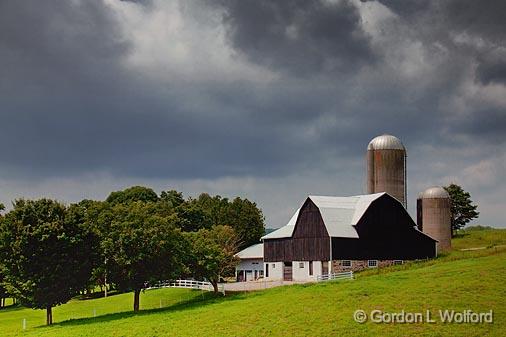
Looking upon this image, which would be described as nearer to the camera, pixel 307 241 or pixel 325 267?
pixel 325 267

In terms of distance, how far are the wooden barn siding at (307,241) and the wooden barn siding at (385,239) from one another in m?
1.53

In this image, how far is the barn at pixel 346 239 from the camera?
222 ft

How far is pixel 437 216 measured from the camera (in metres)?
83.3

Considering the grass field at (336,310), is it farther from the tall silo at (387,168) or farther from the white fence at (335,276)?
the tall silo at (387,168)

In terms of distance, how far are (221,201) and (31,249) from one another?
203 feet

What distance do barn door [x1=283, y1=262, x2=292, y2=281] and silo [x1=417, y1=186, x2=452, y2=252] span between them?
19862mm

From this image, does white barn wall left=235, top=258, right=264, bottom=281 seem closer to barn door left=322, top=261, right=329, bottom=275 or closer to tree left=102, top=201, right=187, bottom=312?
barn door left=322, top=261, right=329, bottom=275

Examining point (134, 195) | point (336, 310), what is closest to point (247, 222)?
point (134, 195)

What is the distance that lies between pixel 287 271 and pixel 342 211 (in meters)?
9.08

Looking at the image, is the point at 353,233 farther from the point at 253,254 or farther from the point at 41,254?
the point at 41,254

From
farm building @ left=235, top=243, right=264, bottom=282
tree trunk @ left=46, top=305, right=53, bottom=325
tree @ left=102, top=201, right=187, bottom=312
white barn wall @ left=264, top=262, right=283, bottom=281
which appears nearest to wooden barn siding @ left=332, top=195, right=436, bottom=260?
white barn wall @ left=264, top=262, right=283, bottom=281

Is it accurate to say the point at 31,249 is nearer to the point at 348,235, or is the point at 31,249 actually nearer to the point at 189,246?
the point at 189,246

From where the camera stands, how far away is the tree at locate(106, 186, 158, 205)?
4210 inches

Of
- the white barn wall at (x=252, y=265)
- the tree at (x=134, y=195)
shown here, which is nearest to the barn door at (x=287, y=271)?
the white barn wall at (x=252, y=265)
